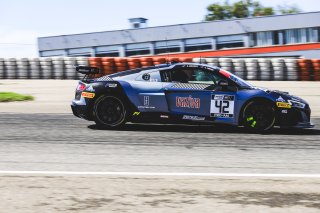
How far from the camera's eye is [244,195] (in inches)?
197

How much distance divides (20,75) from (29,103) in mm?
9811

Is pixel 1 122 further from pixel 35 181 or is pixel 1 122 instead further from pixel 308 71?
pixel 308 71

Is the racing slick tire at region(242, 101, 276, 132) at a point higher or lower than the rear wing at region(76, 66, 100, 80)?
lower

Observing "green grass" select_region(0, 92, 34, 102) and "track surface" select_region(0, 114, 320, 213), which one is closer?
"track surface" select_region(0, 114, 320, 213)

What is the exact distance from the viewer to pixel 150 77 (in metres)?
9.47

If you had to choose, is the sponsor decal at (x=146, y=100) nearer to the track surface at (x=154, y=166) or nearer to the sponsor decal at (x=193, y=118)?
the track surface at (x=154, y=166)

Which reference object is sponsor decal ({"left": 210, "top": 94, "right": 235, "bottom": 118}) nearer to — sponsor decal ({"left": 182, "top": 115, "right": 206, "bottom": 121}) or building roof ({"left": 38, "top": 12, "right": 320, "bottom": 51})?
sponsor decal ({"left": 182, "top": 115, "right": 206, "bottom": 121})

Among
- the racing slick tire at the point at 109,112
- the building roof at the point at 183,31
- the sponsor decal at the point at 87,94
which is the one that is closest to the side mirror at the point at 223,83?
the racing slick tire at the point at 109,112

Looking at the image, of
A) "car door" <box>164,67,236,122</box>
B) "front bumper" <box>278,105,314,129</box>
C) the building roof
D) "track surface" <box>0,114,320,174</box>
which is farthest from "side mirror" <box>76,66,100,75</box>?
the building roof

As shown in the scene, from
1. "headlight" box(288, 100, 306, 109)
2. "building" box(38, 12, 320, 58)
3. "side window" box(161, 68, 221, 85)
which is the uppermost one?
"building" box(38, 12, 320, 58)

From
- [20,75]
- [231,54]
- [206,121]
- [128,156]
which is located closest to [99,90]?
[206,121]

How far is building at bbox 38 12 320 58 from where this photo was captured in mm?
44031

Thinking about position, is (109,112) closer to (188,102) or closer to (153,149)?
(188,102)

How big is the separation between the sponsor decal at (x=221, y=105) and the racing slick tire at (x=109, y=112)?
5.36ft
